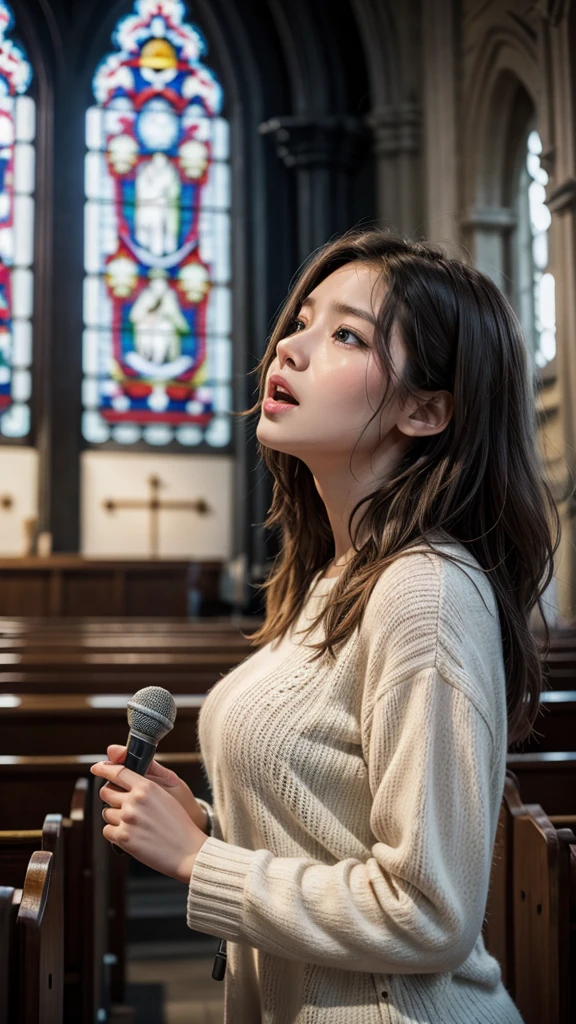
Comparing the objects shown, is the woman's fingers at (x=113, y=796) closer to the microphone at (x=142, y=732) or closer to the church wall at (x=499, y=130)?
the microphone at (x=142, y=732)

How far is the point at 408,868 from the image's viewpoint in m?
1.11

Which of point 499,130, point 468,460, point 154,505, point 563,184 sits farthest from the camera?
point 154,505

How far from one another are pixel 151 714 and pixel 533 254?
8.12 meters

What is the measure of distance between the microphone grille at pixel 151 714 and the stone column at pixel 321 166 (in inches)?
349

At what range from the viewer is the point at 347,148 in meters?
9.94

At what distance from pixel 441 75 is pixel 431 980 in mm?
9039

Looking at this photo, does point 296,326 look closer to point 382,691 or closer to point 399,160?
point 382,691

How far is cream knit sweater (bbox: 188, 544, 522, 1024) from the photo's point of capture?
1129 millimetres

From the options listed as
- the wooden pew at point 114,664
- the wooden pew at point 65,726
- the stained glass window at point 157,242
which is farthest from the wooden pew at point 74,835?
the stained glass window at point 157,242

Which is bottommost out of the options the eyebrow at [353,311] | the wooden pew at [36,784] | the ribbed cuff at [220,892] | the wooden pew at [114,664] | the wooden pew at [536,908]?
the wooden pew at [536,908]

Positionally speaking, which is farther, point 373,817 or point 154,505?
point 154,505

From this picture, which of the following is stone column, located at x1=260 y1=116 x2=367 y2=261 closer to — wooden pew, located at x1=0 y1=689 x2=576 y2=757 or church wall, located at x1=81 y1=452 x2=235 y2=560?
church wall, located at x1=81 y1=452 x2=235 y2=560

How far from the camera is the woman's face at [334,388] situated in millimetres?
1336

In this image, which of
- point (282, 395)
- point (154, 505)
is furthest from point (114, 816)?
point (154, 505)
